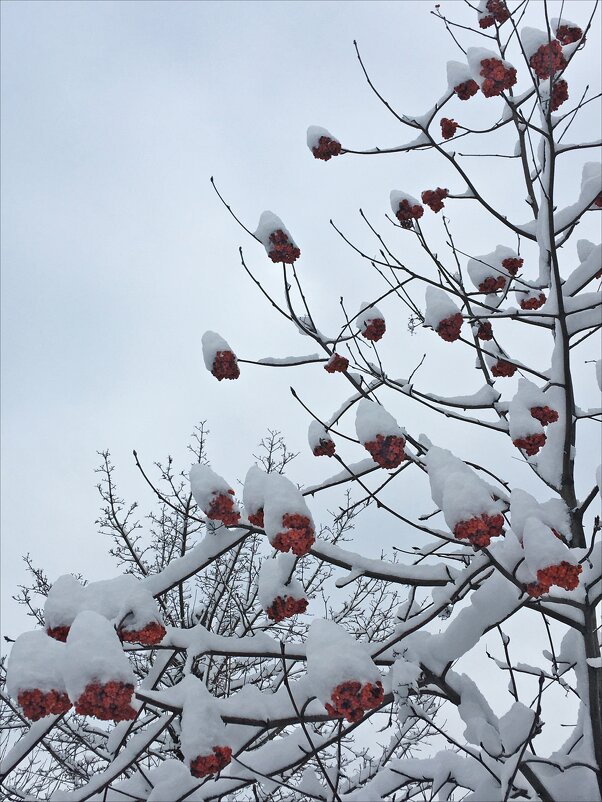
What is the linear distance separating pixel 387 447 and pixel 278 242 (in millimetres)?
1595

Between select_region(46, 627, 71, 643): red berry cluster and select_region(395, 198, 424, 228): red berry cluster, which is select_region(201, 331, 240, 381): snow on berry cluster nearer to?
select_region(395, 198, 424, 228): red berry cluster

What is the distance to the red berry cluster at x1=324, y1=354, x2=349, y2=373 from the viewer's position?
12.1 feet

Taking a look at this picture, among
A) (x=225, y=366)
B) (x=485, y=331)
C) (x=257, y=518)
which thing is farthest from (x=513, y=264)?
(x=257, y=518)

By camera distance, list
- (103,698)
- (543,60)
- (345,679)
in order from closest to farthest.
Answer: (103,698) → (345,679) → (543,60)

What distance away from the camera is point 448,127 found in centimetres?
423

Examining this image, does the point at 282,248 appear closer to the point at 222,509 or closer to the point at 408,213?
the point at 408,213

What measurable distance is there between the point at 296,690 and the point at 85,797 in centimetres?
85

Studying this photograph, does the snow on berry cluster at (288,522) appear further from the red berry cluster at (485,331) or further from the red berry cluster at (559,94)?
the red berry cluster at (559,94)

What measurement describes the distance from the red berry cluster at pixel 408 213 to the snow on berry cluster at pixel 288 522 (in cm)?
250

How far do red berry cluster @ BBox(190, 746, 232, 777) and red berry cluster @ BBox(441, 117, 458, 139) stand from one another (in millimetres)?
3830

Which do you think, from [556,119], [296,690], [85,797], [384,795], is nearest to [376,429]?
[296,690]

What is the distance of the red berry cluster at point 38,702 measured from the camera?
1.90 m

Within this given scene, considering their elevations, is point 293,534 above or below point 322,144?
below

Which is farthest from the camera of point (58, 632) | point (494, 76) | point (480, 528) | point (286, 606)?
point (494, 76)
